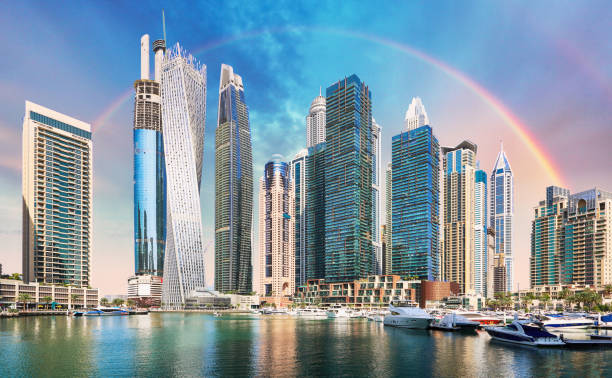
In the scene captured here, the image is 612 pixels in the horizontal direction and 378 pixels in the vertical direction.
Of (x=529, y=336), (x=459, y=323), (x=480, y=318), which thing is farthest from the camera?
(x=480, y=318)

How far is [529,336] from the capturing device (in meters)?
96.6

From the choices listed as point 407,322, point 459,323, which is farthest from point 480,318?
point 407,322

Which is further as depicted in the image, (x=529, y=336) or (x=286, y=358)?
(x=529, y=336)

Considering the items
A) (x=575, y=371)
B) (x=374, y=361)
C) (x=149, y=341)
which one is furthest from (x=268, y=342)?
(x=575, y=371)

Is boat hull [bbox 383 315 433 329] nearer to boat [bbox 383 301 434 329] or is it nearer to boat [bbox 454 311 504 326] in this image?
boat [bbox 383 301 434 329]

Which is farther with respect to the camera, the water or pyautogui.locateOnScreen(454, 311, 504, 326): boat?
pyautogui.locateOnScreen(454, 311, 504, 326): boat

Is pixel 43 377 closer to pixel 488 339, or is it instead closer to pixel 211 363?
pixel 211 363

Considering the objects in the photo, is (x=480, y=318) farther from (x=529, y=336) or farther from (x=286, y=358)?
(x=286, y=358)

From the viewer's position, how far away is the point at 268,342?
105250 millimetres

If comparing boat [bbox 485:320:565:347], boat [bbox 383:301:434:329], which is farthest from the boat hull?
boat [bbox 485:320:565:347]

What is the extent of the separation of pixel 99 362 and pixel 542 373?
223ft

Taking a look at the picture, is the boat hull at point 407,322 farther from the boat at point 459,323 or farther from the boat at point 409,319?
the boat at point 459,323

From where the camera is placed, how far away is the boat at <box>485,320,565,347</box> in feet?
309

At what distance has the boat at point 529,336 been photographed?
94125mm
